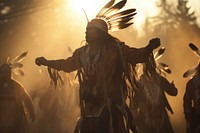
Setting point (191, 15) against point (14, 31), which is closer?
point (14, 31)

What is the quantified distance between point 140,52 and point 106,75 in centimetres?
59

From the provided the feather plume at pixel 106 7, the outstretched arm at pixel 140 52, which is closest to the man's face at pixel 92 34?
the feather plume at pixel 106 7

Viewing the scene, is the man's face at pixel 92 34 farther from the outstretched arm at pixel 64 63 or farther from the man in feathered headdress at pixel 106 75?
the outstretched arm at pixel 64 63

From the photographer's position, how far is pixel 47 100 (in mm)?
17938

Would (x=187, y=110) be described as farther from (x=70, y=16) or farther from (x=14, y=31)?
(x=70, y=16)

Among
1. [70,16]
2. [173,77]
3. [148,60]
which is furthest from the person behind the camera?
[70,16]

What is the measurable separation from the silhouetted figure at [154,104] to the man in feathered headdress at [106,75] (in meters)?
4.81

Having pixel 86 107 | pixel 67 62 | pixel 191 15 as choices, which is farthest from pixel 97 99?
pixel 191 15

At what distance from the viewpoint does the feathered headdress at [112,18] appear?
686 centimetres

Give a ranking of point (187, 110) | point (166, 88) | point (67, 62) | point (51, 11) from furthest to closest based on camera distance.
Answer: point (51, 11)
point (166, 88)
point (187, 110)
point (67, 62)

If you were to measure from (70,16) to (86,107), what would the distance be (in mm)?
36808

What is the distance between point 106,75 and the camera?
6754 millimetres

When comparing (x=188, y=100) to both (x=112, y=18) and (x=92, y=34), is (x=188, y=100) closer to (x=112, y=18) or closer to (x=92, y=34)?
(x=112, y=18)

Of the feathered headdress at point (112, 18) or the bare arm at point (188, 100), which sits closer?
the feathered headdress at point (112, 18)
